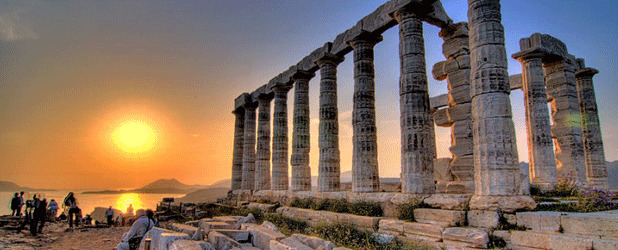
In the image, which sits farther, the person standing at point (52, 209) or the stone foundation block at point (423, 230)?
the person standing at point (52, 209)

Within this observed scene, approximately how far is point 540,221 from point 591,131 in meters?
14.4

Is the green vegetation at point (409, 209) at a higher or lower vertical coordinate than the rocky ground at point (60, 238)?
higher

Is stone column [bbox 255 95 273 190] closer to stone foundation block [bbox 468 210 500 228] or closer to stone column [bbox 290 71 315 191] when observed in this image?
stone column [bbox 290 71 315 191]

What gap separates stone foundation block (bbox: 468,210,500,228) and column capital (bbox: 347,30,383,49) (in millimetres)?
9836

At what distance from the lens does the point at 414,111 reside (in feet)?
46.1

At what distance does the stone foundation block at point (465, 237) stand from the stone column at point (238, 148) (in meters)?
22.0

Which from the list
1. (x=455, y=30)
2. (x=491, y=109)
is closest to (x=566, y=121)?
(x=455, y=30)

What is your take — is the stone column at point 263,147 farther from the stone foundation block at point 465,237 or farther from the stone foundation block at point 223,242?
the stone foundation block at point 465,237

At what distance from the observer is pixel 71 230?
62.7 feet

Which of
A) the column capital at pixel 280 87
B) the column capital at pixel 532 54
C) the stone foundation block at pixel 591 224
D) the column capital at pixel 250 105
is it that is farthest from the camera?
the column capital at pixel 250 105

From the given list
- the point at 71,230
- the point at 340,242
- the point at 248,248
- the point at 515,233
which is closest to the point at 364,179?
the point at 340,242

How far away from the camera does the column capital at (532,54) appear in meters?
17.0

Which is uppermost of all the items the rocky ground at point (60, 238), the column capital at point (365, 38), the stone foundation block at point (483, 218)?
the column capital at point (365, 38)

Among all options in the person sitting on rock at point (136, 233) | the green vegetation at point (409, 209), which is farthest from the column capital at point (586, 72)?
the person sitting on rock at point (136, 233)
